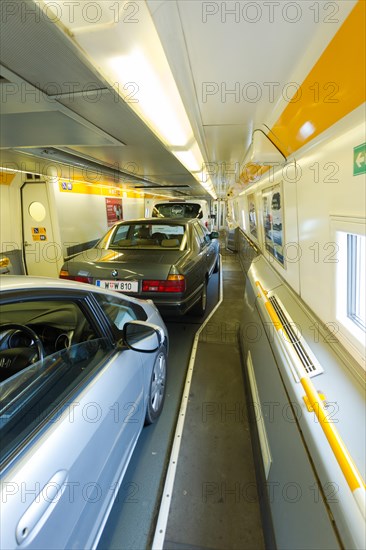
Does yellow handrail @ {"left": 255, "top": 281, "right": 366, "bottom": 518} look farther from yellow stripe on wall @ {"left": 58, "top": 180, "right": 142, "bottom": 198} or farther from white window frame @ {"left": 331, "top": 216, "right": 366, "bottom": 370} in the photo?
yellow stripe on wall @ {"left": 58, "top": 180, "right": 142, "bottom": 198}

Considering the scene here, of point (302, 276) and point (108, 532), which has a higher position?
point (302, 276)

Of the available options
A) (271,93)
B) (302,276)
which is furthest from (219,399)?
(271,93)

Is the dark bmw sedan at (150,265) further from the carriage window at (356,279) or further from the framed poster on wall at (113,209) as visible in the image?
the framed poster on wall at (113,209)

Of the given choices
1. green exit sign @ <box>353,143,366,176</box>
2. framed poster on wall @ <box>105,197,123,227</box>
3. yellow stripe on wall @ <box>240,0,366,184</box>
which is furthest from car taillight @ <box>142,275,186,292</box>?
framed poster on wall @ <box>105,197,123,227</box>

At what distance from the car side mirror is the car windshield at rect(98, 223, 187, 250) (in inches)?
101

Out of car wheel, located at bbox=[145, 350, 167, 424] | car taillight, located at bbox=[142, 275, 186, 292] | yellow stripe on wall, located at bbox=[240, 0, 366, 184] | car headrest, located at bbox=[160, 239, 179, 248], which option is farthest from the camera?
car headrest, located at bbox=[160, 239, 179, 248]

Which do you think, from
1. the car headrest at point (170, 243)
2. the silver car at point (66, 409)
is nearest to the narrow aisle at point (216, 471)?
the silver car at point (66, 409)

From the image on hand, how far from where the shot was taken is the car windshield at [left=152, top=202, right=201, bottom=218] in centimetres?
895

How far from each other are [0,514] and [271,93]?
2.78 meters

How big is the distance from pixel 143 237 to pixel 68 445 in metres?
3.84

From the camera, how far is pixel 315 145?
167cm

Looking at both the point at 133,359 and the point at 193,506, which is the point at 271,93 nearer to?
the point at 133,359

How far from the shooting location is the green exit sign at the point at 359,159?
3.65ft

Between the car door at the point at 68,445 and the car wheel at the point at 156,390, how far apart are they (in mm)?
453
